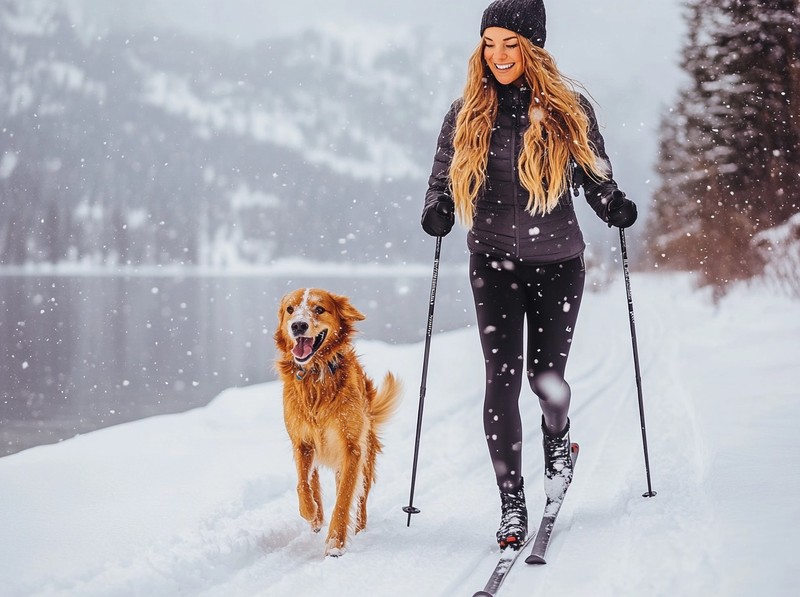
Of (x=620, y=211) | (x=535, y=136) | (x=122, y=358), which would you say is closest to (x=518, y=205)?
(x=535, y=136)

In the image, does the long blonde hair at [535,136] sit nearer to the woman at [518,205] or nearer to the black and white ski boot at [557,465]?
the woman at [518,205]

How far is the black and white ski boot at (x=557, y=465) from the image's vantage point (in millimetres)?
3104

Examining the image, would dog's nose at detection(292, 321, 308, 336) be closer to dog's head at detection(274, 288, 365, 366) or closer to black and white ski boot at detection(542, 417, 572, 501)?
dog's head at detection(274, 288, 365, 366)

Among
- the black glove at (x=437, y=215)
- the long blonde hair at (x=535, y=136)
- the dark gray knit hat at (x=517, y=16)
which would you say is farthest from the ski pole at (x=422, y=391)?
the dark gray knit hat at (x=517, y=16)

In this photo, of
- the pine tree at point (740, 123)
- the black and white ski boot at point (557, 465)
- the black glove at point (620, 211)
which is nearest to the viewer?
the black glove at point (620, 211)

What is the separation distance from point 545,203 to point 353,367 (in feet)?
4.16

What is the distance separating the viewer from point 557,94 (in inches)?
115

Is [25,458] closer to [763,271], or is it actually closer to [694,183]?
[763,271]

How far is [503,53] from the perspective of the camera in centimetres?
289

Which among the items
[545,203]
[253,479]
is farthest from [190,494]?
[545,203]

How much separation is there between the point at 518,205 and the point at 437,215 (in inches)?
14.8

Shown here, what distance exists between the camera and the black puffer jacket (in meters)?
2.91

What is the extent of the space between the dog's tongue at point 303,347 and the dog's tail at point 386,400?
1.95 feet

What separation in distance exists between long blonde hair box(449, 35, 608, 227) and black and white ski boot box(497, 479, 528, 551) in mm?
1240
